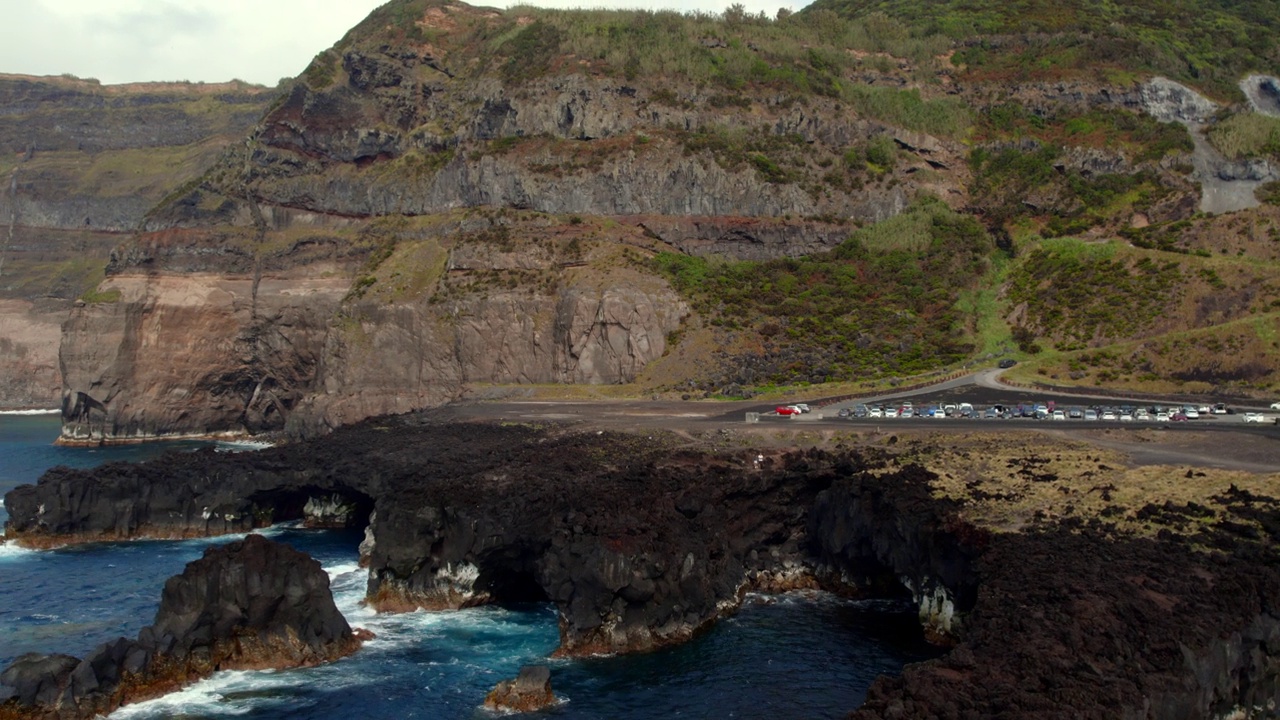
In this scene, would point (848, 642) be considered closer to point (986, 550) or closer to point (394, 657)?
point (986, 550)

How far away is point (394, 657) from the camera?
4209cm

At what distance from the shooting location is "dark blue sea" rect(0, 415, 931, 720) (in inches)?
1447

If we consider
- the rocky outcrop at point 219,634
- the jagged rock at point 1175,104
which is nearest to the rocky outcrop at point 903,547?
the rocky outcrop at point 219,634

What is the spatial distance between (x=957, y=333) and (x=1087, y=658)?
245ft

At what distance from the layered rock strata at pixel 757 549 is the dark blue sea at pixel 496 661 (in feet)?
5.65

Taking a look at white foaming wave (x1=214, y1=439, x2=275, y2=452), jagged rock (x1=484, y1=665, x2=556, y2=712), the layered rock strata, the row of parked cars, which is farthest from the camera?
white foaming wave (x1=214, y1=439, x2=275, y2=452)

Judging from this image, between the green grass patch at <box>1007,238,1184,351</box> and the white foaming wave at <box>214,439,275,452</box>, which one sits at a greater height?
the green grass patch at <box>1007,238,1184,351</box>

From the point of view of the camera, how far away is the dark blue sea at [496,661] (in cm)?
3675

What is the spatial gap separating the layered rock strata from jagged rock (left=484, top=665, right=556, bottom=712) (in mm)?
5014

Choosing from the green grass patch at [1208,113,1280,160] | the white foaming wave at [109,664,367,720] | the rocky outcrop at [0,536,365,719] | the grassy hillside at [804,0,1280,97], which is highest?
the grassy hillside at [804,0,1280,97]

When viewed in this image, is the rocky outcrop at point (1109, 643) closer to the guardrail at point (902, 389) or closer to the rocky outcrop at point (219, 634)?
the rocky outcrop at point (219, 634)

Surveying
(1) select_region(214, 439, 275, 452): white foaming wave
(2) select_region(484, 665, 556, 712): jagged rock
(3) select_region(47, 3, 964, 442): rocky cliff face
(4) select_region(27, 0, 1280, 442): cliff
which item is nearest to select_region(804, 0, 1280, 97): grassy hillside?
(4) select_region(27, 0, 1280, 442): cliff

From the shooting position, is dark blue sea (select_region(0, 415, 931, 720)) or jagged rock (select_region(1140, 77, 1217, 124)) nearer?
dark blue sea (select_region(0, 415, 931, 720))

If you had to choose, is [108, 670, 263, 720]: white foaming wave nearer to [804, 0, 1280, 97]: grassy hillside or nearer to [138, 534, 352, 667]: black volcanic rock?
[138, 534, 352, 667]: black volcanic rock
